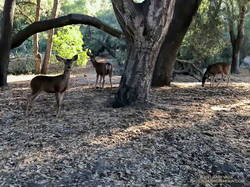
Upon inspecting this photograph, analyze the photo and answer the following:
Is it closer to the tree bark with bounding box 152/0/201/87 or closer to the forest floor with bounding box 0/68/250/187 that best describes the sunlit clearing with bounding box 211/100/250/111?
the forest floor with bounding box 0/68/250/187

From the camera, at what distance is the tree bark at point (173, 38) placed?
11695mm

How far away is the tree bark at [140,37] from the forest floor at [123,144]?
448 millimetres

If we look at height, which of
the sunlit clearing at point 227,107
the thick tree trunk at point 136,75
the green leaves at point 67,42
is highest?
the green leaves at point 67,42

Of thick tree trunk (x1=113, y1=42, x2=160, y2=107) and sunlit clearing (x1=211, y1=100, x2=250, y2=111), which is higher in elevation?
thick tree trunk (x1=113, y1=42, x2=160, y2=107)

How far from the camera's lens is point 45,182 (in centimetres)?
498

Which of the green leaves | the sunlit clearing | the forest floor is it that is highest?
the green leaves

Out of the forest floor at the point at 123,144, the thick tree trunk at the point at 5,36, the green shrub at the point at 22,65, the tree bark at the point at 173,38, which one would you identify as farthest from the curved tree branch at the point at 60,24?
the green shrub at the point at 22,65

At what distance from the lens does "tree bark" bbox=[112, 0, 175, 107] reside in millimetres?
Answer: 8086

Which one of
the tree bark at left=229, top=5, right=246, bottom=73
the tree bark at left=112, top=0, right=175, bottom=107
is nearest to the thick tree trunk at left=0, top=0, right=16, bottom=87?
the tree bark at left=112, top=0, right=175, bottom=107

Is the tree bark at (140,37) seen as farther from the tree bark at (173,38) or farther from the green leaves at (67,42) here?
the green leaves at (67,42)

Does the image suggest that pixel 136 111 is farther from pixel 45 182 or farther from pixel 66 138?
pixel 45 182

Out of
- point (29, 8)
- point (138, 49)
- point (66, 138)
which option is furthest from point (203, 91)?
point (29, 8)

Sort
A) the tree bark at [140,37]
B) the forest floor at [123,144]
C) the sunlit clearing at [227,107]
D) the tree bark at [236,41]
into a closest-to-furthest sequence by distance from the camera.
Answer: the forest floor at [123,144] < the tree bark at [140,37] < the sunlit clearing at [227,107] < the tree bark at [236,41]

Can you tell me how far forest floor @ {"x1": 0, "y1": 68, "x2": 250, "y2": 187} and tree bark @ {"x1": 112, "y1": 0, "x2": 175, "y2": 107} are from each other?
448 millimetres
